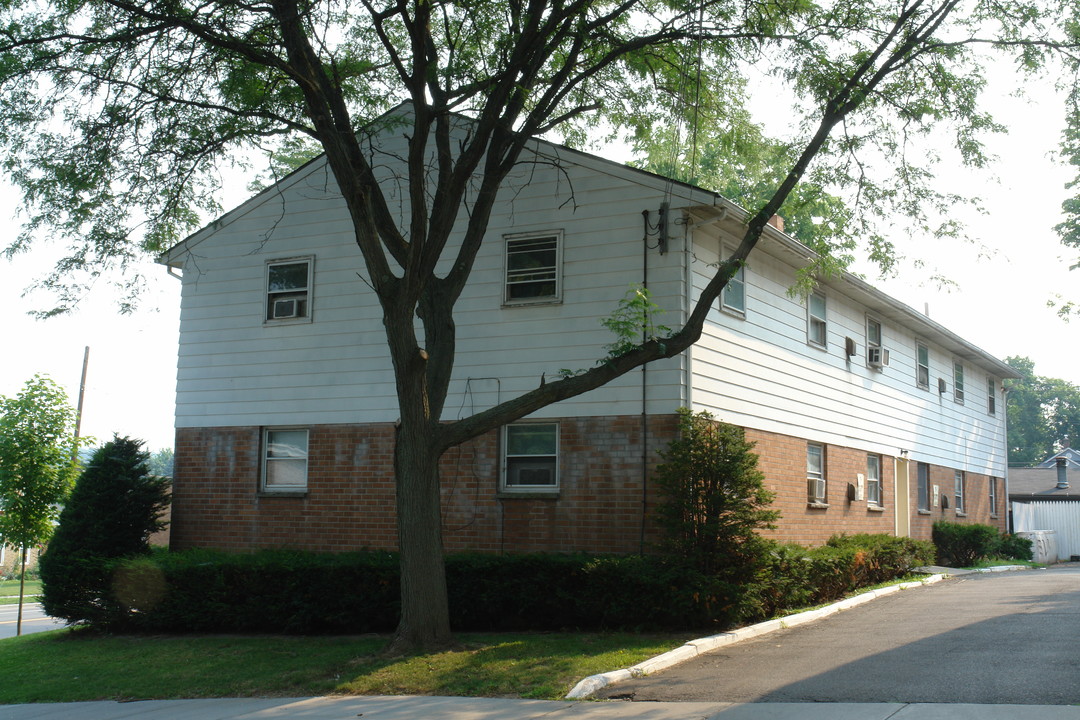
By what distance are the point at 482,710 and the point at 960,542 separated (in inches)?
790

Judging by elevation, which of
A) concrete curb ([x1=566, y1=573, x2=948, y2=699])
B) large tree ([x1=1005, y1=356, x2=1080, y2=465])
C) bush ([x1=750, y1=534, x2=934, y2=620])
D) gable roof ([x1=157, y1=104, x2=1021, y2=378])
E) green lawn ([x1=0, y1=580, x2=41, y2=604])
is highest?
large tree ([x1=1005, y1=356, x2=1080, y2=465])

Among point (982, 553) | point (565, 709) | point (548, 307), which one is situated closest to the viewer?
point (565, 709)

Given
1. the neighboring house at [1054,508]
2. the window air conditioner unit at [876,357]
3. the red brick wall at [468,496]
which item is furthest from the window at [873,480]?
the neighboring house at [1054,508]

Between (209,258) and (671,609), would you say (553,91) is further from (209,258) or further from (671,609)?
(209,258)

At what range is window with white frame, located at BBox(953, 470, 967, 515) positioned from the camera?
28.8m

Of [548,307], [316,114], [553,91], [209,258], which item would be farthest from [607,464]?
[209,258]

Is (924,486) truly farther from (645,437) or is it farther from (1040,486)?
(1040,486)

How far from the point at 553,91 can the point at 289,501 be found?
28.3 feet

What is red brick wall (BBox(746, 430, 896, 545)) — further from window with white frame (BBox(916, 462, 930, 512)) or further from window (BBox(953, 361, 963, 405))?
window (BBox(953, 361, 963, 405))

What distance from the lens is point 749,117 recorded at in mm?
15086

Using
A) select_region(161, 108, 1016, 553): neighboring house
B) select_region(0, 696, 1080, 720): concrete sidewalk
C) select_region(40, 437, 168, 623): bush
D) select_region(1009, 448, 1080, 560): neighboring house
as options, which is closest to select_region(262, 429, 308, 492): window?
select_region(161, 108, 1016, 553): neighboring house

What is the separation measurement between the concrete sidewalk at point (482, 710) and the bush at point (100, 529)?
4.24 meters

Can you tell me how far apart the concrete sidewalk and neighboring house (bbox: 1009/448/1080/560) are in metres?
30.3

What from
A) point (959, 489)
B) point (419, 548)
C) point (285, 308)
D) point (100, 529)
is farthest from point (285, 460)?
point (959, 489)
